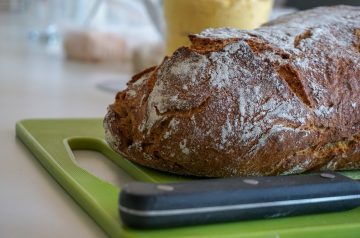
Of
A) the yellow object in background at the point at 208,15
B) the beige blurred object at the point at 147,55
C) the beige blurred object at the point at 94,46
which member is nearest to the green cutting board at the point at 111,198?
the yellow object in background at the point at 208,15

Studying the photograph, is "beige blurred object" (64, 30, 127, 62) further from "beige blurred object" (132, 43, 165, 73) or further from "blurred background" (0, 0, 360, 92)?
"beige blurred object" (132, 43, 165, 73)

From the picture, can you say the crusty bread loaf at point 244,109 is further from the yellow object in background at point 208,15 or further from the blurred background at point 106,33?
the blurred background at point 106,33

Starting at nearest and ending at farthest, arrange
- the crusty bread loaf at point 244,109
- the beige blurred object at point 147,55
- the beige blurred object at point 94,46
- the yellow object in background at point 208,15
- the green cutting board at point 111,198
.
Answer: the green cutting board at point 111,198 → the crusty bread loaf at point 244,109 → the yellow object in background at point 208,15 → the beige blurred object at point 147,55 → the beige blurred object at point 94,46

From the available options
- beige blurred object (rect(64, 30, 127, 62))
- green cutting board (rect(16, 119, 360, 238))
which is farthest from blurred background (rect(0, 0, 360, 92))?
green cutting board (rect(16, 119, 360, 238))

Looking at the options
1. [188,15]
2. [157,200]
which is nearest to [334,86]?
[157,200]

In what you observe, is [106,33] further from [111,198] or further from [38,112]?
[111,198]

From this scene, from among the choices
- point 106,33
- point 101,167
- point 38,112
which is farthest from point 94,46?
point 101,167

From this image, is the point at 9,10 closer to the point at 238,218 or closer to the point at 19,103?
the point at 19,103
